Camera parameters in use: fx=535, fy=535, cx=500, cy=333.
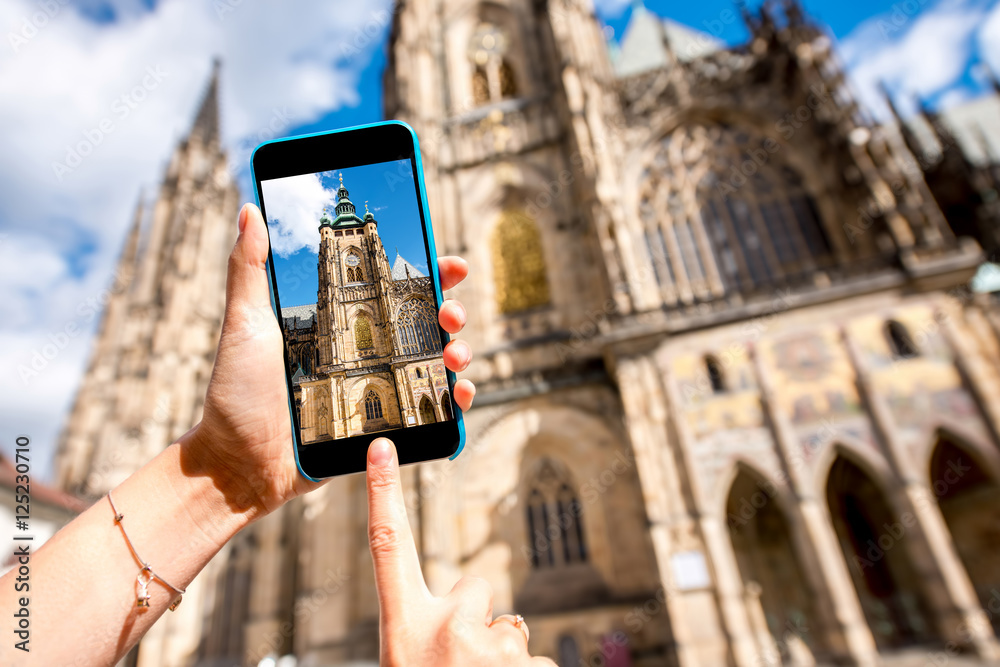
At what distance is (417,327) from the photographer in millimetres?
1965

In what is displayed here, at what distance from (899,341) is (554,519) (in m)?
8.34

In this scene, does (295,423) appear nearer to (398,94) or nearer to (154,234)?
(398,94)

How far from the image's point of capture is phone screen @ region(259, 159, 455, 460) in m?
1.80

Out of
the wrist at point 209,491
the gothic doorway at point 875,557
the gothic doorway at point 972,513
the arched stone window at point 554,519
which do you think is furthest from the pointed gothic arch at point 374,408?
the gothic doorway at point 972,513

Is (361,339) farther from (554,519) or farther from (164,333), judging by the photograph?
(164,333)

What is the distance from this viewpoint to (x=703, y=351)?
11781 mm

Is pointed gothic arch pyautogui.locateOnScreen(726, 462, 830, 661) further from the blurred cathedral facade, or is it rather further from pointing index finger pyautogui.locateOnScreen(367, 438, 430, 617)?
pointing index finger pyautogui.locateOnScreen(367, 438, 430, 617)

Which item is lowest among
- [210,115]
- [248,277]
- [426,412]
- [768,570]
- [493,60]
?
[426,412]

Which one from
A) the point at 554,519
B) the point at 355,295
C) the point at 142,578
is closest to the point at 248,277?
the point at 355,295

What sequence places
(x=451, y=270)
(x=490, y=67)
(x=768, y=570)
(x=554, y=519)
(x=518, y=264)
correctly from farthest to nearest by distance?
(x=490, y=67), (x=518, y=264), (x=768, y=570), (x=554, y=519), (x=451, y=270)

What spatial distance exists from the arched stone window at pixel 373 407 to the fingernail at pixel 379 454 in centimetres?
26

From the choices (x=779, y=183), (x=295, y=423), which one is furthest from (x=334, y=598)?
(x=779, y=183)

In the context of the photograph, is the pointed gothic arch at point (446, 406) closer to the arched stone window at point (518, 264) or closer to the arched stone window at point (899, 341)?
the arched stone window at point (899, 341)

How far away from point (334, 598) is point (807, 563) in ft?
34.1
